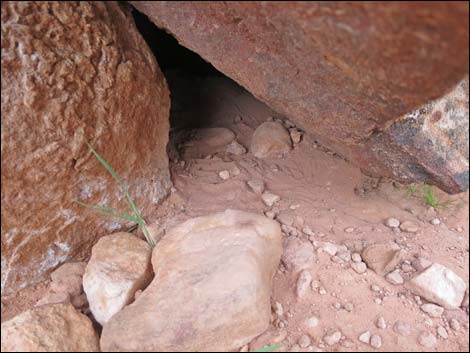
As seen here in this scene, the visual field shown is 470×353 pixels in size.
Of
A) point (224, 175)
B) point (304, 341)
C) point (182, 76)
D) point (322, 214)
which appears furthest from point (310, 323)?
point (182, 76)

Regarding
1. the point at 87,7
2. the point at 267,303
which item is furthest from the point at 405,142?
Result: the point at 87,7

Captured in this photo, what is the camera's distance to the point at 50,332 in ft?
4.92

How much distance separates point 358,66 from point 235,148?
1.22 meters

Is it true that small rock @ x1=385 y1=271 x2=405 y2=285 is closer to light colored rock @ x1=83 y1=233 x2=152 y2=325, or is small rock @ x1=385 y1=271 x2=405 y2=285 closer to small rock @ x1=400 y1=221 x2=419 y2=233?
small rock @ x1=400 y1=221 x2=419 y2=233

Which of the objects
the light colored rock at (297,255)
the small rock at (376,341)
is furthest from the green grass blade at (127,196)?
the small rock at (376,341)

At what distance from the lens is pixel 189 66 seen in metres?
3.39

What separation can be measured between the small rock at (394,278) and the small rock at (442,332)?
8.7 inches

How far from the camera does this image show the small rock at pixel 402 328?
1.56m

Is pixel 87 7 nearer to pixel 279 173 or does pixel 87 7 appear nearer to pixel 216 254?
pixel 216 254

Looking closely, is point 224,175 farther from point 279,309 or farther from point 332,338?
point 332,338

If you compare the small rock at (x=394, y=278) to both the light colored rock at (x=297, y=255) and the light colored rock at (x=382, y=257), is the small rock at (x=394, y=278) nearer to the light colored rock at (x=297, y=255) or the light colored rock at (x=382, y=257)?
the light colored rock at (x=382, y=257)

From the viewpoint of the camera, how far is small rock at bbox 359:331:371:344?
153cm

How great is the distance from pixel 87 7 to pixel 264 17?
2.30ft

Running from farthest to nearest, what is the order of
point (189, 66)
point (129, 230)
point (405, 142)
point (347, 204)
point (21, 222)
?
point (189, 66), point (347, 204), point (129, 230), point (405, 142), point (21, 222)
